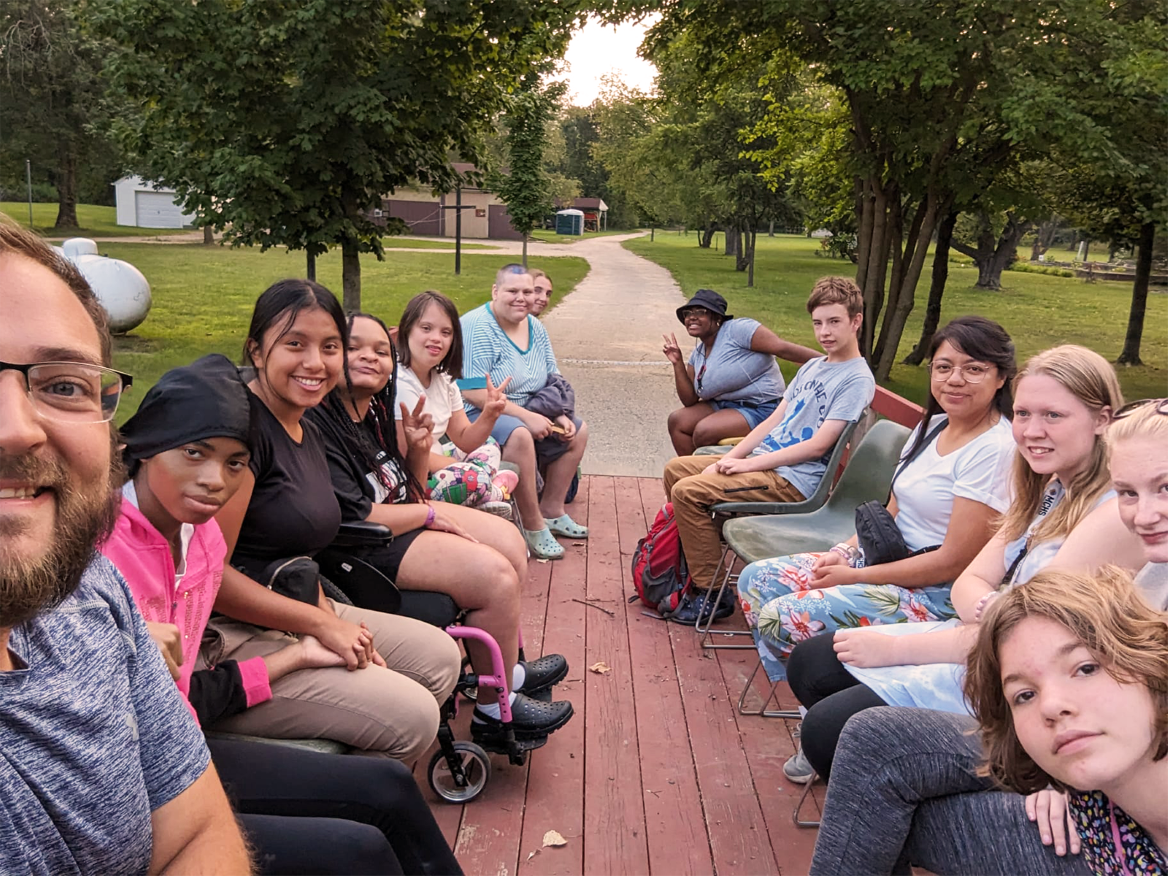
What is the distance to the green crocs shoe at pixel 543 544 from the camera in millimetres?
4871

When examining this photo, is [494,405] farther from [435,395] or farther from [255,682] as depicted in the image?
[255,682]

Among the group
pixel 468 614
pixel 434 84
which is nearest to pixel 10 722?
pixel 468 614

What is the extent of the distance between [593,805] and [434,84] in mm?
6808

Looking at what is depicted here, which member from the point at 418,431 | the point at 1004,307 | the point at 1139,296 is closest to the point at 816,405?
the point at 418,431

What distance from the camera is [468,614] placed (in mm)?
2992

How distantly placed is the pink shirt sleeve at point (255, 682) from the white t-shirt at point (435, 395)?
6.53ft

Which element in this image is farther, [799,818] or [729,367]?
[729,367]

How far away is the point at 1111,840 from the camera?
62.0 inches

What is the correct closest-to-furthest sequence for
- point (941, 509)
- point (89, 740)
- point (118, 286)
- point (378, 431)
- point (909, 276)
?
point (89, 740) < point (941, 509) < point (378, 431) < point (909, 276) < point (118, 286)

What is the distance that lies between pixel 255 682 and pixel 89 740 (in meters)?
0.91

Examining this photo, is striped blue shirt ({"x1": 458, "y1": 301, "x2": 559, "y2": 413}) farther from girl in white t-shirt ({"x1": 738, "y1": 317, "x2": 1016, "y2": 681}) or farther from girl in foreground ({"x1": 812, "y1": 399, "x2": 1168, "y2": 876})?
girl in foreground ({"x1": 812, "y1": 399, "x2": 1168, "y2": 876})

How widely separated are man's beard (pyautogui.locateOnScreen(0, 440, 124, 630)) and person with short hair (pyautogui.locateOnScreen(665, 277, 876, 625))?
10.5 ft

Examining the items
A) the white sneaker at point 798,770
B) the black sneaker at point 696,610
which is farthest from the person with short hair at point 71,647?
the black sneaker at point 696,610

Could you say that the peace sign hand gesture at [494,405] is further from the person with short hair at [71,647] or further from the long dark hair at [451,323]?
the person with short hair at [71,647]
